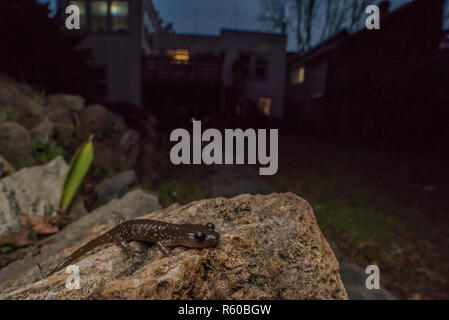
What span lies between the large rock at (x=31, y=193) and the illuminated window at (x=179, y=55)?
7.31 ft

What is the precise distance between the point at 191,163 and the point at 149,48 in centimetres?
107

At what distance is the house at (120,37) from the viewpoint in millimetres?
1898

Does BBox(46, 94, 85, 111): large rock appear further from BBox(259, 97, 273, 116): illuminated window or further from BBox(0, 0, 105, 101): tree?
BBox(259, 97, 273, 116): illuminated window

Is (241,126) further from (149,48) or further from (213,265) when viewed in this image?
(149,48)

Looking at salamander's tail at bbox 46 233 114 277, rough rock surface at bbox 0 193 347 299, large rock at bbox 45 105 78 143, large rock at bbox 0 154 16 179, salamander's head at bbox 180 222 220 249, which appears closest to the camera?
rough rock surface at bbox 0 193 347 299

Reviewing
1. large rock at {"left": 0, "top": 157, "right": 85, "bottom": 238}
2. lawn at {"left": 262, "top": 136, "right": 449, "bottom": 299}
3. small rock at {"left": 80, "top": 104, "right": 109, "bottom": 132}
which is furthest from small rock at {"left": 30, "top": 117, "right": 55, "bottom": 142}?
lawn at {"left": 262, "top": 136, "right": 449, "bottom": 299}

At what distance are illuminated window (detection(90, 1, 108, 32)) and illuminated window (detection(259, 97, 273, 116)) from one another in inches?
60.5

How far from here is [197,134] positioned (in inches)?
52.2

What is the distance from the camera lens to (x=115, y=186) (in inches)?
93.2

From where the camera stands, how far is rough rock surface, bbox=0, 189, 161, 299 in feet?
5.93

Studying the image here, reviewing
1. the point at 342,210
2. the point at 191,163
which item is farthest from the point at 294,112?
the point at 342,210

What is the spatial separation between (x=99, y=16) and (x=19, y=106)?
2.25m

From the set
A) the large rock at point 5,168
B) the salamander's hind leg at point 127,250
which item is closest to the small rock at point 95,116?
the large rock at point 5,168

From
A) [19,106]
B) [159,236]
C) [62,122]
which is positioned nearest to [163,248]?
[159,236]
